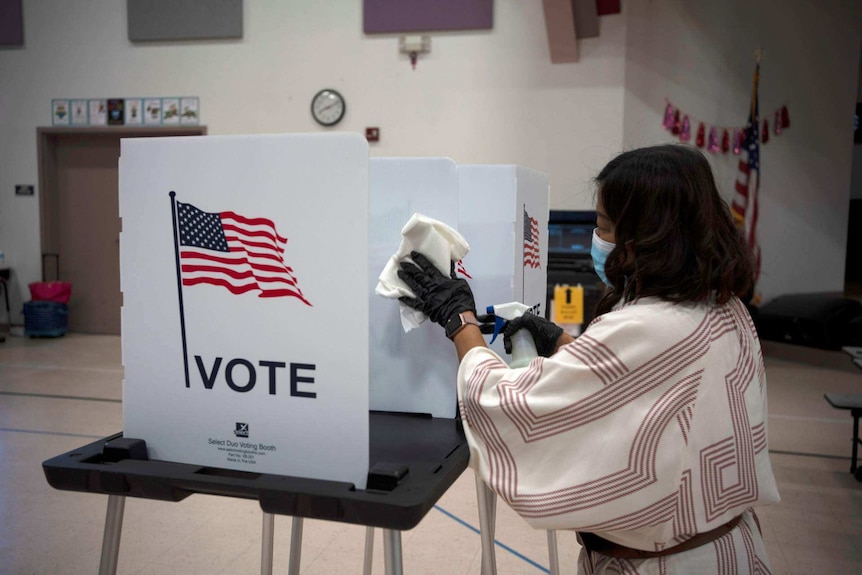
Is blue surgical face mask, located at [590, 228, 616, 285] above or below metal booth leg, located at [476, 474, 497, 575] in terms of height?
above

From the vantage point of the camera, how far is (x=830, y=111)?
6562 mm

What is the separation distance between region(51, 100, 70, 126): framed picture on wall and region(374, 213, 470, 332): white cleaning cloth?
21.6 ft

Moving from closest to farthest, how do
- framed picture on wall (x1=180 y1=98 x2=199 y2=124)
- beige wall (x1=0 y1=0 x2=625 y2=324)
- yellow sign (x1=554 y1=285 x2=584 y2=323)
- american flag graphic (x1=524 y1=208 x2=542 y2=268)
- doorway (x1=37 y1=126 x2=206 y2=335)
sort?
american flag graphic (x1=524 y1=208 x2=542 y2=268) → yellow sign (x1=554 y1=285 x2=584 y2=323) → beige wall (x1=0 y1=0 x2=625 y2=324) → framed picture on wall (x1=180 y1=98 x2=199 y2=124) → doorway (x1=37 y1=126 x2=206 y2=335)

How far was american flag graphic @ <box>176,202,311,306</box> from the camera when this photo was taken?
3.33ft

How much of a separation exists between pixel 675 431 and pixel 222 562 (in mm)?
1845

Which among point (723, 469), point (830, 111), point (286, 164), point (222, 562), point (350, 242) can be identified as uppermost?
point (830, 111)

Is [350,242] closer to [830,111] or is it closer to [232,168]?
[232,168]

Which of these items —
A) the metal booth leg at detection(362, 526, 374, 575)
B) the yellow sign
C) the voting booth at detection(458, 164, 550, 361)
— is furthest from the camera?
the yellow sign

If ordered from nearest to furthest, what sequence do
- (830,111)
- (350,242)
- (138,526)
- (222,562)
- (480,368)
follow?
(350,242), (480,368), (222,562), (138,526), (830,111)

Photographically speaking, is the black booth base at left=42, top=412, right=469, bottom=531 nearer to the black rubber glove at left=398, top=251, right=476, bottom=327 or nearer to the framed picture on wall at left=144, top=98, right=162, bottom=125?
the black rubber glove at left=398, top=251, right=476, bottom=327

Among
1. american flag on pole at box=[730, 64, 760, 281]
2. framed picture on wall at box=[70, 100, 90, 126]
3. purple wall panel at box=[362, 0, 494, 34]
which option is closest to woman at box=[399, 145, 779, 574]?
purple wall panel at box=[362, 0, 494, 34]

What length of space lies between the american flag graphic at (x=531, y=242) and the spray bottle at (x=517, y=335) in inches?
10.6

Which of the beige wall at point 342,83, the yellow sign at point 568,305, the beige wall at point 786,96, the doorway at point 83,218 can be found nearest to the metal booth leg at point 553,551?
the yellow sign at point 568,305

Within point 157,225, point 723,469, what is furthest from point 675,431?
point 157,225
